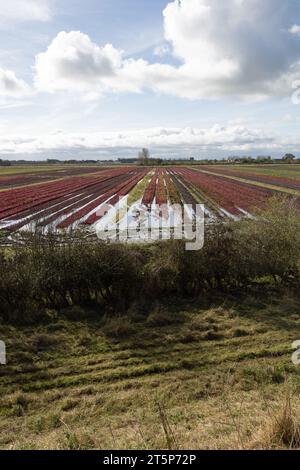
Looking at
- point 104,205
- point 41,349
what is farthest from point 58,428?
point 104,205

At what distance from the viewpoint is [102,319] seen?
35.8 feet

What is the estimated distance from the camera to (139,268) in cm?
1252

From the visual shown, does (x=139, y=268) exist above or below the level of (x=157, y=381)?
above

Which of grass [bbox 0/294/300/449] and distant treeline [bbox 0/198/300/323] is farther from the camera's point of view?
distant treeline [bbox 0/198/300/323]

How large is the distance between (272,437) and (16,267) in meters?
9.29

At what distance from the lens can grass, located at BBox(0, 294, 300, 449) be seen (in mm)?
5633

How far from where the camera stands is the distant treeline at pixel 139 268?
37.9 ft

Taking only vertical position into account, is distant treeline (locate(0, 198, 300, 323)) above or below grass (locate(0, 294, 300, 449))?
above

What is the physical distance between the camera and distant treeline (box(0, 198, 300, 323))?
11.5 meters

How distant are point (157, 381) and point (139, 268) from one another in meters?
5.12

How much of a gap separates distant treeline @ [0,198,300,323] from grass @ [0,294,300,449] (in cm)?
102

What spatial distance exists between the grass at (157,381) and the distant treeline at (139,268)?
3.36 feet

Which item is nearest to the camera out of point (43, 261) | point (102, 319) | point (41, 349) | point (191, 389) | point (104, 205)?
point (191, 389)
